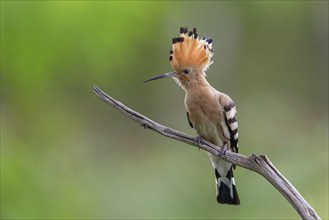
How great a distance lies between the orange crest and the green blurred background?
5.16ft

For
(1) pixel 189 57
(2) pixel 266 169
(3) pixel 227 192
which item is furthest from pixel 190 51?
(2) pixel 266 169

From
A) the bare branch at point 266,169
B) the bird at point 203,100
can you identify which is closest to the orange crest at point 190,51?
the bird at point 203,100

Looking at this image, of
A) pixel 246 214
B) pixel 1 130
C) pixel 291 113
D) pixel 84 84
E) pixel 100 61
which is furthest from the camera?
pixel 291 113

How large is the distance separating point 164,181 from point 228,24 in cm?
352

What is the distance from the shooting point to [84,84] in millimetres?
7422

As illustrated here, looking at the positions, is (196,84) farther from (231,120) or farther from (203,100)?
(231,120)

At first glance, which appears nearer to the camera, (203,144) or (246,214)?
(203,144)

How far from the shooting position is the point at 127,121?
31.6ft

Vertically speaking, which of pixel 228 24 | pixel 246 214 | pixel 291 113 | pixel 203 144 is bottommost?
pixel 203 144

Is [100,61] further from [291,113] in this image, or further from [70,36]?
[291,113]

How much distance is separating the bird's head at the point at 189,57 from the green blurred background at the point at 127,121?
154cm

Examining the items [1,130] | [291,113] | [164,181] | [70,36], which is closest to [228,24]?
[291,113]

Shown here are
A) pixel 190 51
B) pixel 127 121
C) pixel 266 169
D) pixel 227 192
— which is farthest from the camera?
pixel 127 121

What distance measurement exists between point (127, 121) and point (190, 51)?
6197 millimetres
